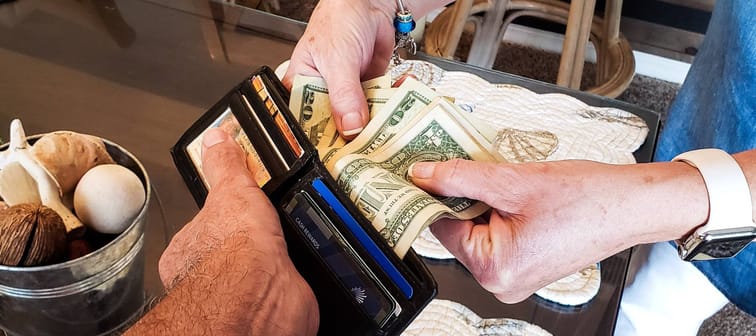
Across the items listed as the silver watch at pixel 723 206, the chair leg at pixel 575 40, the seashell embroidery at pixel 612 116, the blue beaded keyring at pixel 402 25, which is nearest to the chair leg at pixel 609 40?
the chair leg at pixel 575 40

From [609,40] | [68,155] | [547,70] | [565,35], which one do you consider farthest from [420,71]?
[547,70]

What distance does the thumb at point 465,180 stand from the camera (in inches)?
22.3

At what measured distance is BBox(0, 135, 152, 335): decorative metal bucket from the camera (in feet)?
1.84

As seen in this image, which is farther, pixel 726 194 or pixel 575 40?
pixel 575 40

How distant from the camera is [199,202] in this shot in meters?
0.64

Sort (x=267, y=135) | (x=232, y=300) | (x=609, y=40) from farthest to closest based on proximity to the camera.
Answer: (x=609, y=40) → (x=267, y=135) → (x=232, y=300)

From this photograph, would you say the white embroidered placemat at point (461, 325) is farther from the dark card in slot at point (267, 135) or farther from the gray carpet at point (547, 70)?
the gray carpet at point (547, 70)

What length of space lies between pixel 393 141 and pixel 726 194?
30cm

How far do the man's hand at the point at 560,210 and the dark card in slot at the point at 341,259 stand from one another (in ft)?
0.38

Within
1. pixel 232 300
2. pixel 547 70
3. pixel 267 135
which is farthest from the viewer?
pixel 547 70

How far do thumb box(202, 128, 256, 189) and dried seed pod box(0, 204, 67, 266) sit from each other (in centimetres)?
13

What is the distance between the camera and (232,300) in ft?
1.57

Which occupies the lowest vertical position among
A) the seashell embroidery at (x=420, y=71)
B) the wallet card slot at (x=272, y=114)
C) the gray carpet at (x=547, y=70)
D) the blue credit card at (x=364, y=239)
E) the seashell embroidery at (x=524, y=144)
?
the gray carpet at (x=547, y=70)

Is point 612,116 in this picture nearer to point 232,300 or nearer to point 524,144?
point 524,144
